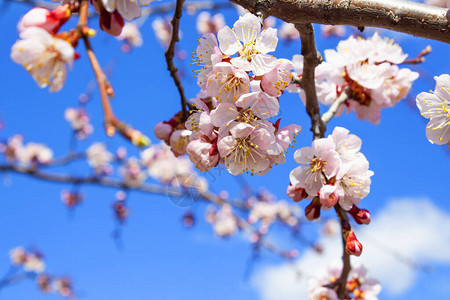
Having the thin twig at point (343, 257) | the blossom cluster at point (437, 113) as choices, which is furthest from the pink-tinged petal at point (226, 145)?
the blossom cluster at point (437, 113)

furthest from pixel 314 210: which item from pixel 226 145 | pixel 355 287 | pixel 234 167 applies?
pixel 355 287

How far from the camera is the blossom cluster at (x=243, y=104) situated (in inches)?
50.3

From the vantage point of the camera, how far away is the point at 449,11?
1374 millimetres

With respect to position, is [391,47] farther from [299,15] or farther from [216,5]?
[216,5]

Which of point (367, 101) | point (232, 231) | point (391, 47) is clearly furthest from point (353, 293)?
point (232, 231)

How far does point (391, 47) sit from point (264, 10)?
3.92 feet

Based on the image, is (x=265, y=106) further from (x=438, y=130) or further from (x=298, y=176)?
(x=438, y=130)

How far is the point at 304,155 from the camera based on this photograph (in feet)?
5.08

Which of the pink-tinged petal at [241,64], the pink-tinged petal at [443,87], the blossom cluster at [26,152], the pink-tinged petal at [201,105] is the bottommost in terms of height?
the blossom cluster at [26,152]

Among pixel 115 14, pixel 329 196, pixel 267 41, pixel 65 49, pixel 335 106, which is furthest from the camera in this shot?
pixel 335 106

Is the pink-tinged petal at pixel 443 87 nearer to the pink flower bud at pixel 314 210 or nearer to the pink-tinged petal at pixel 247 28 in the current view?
the pink flower bud at pixel 314 210

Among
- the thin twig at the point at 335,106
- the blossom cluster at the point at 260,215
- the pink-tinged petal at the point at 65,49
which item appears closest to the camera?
the pink-tinged petal at the point at 65,49

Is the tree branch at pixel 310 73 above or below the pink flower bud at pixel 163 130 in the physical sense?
above

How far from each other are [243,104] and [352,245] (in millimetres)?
715
